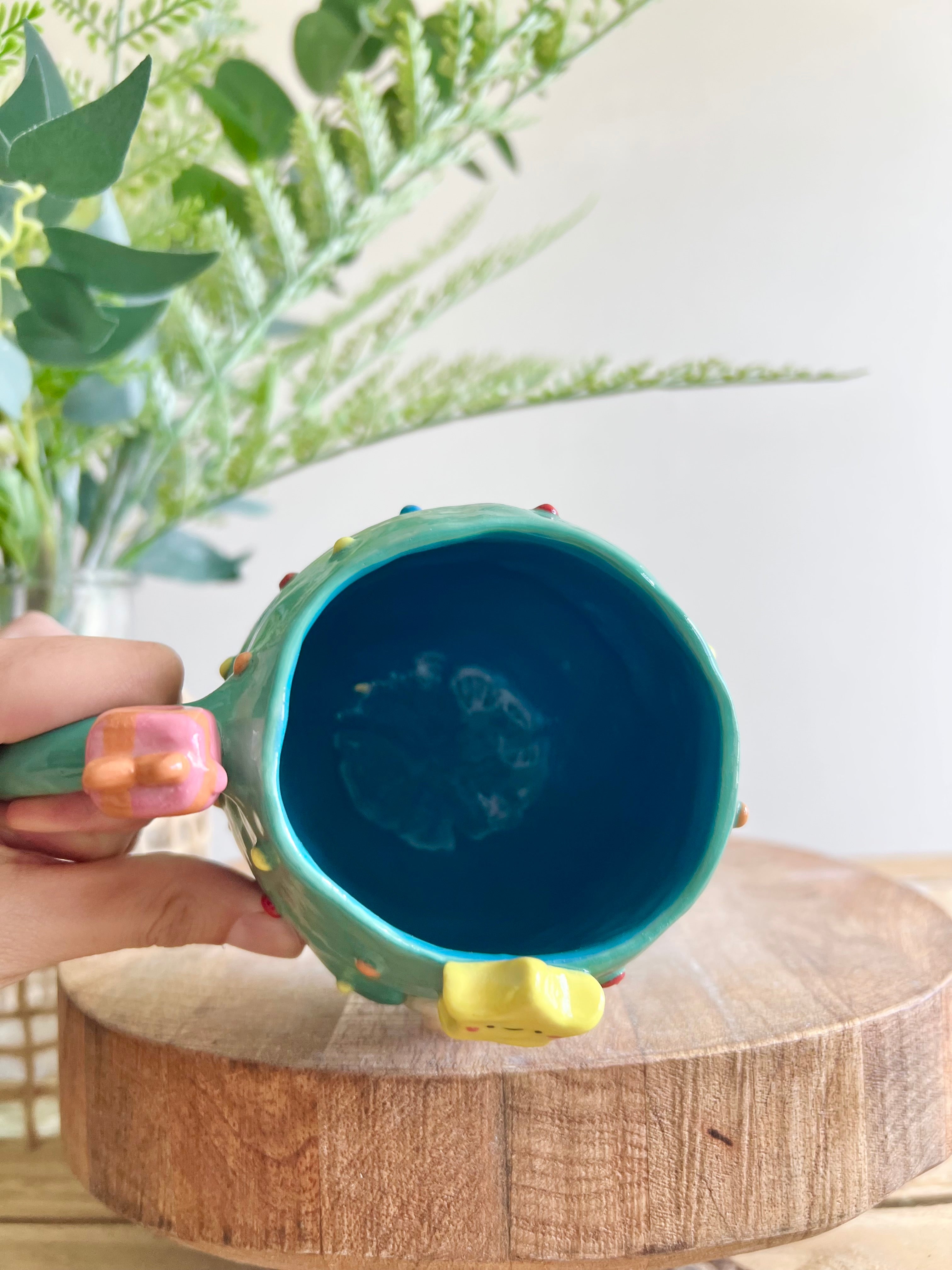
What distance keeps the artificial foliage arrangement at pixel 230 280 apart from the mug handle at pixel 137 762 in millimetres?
141

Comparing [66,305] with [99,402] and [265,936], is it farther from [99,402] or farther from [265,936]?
[265,936]

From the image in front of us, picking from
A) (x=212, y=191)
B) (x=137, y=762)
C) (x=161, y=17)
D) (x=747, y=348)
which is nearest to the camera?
(x=137, y=762)

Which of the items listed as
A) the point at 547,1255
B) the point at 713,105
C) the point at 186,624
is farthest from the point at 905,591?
the point at 547,1255

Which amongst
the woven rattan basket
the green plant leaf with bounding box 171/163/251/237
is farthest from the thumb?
the green plant leaf with bounding box 171/163/251/237

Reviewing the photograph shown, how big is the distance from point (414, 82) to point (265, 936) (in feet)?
1.14

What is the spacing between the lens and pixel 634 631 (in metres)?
0.37

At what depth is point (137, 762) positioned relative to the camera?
27 cm

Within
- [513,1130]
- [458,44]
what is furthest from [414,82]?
[513,1130]

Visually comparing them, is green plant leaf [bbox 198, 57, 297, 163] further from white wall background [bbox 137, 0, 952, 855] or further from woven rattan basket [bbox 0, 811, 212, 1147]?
white wall background [bbox 137, 0, 952, 855]

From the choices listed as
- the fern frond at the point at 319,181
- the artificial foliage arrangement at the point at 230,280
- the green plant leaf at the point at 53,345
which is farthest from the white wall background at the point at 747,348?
the green plant leaf at the point at 53,345

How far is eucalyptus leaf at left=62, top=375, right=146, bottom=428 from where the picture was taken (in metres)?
0.44

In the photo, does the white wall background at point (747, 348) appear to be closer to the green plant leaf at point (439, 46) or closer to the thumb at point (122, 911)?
the green plant leaf at point (439, 46)

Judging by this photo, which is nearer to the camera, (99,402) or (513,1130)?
(513,1130)

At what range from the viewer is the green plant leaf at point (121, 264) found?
0.32 meters
